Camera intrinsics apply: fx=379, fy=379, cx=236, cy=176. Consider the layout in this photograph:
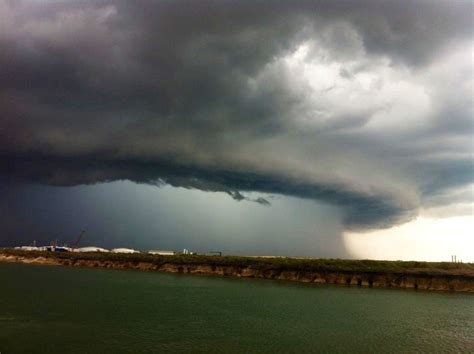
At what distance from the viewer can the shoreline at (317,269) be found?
96.8 metres

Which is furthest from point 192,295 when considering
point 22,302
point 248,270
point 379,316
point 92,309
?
point 248,270

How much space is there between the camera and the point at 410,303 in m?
71.5

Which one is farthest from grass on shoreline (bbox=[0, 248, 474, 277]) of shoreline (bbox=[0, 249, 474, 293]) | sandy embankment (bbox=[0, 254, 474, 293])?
sandy embankment (bbox=[0, 254, 474, 293])

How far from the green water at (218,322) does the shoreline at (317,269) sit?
2321 centimetres

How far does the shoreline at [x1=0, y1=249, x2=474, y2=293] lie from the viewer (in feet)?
318

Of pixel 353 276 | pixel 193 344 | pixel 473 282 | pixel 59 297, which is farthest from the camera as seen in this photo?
pixel 353 276

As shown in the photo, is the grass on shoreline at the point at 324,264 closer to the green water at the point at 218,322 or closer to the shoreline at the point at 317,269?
the shoreline at the point at 317,269

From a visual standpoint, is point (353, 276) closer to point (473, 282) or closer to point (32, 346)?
point (473, 282)

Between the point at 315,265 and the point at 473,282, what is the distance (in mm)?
39768

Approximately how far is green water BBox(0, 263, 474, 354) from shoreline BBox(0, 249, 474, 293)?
23212mm

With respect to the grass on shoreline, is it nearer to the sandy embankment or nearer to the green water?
the sandy embankment

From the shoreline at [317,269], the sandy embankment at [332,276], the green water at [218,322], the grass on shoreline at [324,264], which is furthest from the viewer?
the grass on shoreline at [324,264]

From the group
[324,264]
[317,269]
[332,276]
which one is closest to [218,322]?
[332,276]

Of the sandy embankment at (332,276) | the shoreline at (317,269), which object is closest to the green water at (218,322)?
the sandy embankment at (332,276)
